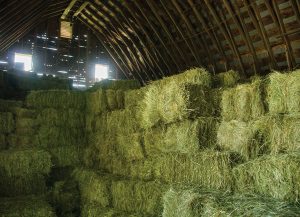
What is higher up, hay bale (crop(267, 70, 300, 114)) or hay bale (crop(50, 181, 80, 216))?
hay bale (crop(267, 70, 300, 114))

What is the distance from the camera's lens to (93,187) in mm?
6949

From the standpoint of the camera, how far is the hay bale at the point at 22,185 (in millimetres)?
7184

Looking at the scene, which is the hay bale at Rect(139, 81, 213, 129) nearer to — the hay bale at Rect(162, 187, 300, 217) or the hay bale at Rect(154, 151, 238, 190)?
the hay bale at Rect(154, 151, 238, 190)

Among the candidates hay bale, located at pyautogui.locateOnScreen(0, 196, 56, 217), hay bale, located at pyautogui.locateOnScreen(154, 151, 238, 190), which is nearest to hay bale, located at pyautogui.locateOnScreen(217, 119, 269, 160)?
hay bale, located at pyautogui.locateOnScreen(154, 151, 238, 190)

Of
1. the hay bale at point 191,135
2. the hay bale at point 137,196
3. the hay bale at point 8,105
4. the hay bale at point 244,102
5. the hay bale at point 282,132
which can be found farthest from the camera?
the hay bale at point 8,105

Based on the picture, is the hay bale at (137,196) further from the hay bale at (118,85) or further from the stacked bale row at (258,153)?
the hay bale at (118,85)

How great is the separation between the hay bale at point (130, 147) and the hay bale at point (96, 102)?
1200 millimetres

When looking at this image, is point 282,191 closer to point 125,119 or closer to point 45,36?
point 125,119

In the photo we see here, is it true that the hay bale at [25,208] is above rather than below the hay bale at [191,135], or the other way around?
below

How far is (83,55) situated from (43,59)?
186 cm

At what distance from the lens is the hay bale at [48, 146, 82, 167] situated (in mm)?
8180

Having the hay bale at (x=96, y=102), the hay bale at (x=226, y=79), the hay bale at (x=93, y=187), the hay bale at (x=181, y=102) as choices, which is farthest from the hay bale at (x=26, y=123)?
the hay bale at (x=226, y=79)

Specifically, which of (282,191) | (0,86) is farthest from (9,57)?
(282,191)

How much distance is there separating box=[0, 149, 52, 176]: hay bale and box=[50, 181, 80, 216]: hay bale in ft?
1.58
